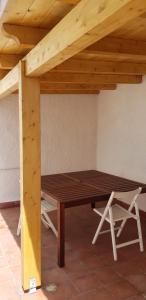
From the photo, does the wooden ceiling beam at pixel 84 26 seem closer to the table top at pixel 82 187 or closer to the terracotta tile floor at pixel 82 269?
the table top at pixel 82 187

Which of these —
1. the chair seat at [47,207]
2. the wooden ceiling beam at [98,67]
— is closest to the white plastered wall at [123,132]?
the wooden ceiling beam at [98,67]

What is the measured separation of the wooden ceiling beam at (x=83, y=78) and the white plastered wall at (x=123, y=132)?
0.42 metres

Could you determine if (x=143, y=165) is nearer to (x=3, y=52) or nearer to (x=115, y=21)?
(x=3, y=52)

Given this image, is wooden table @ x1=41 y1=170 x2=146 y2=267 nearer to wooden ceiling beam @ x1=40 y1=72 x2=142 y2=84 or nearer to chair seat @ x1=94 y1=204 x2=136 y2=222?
chair seat @ x1=94 y1=204 x2=136 y2=222

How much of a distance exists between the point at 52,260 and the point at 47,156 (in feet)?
8.54

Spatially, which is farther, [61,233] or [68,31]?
[61,233]

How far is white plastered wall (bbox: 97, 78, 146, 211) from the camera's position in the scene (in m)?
4.69

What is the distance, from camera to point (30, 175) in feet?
8.66

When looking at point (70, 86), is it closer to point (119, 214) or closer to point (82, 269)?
point (119, 214)

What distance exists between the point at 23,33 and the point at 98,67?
1315 mm

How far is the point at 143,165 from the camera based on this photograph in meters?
4.68

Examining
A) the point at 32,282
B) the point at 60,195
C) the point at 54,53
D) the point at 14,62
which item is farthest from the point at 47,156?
the point at 54,53

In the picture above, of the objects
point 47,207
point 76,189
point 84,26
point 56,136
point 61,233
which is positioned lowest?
point 61,233

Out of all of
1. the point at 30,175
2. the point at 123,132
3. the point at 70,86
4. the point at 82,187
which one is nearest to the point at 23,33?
the point at 30,175
